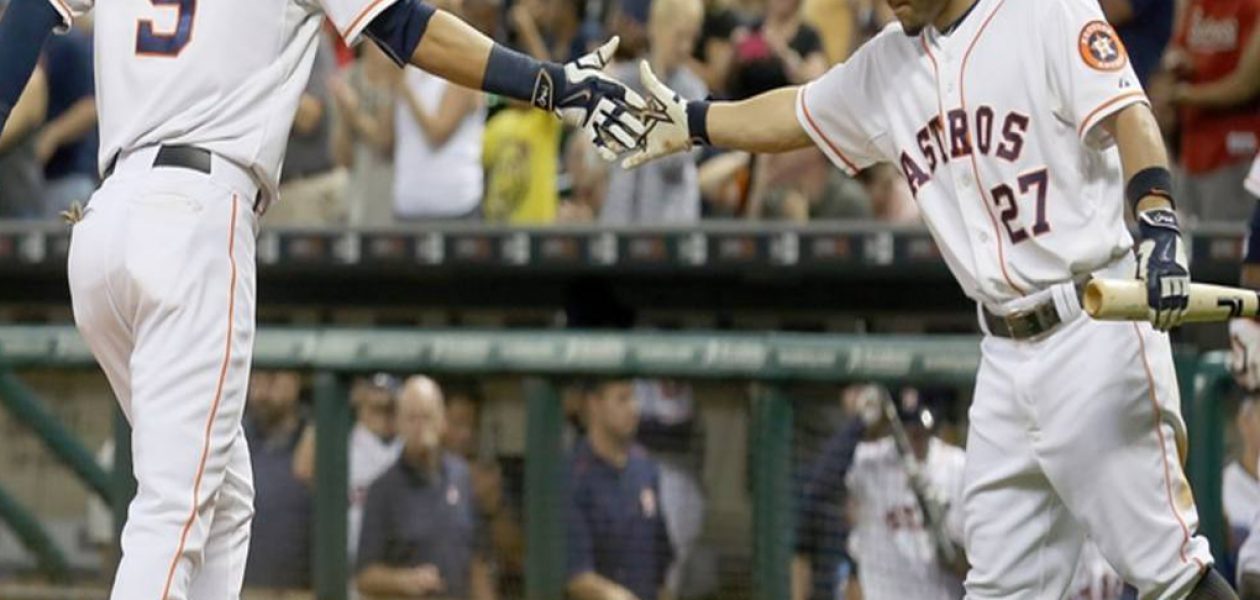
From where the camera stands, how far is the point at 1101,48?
4.71 m

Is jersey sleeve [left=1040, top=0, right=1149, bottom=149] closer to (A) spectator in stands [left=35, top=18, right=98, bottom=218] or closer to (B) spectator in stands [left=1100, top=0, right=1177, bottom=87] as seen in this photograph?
(B) spectator in stands [left=1100, top=0, right=1177, bottom=87]

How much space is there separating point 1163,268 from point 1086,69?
0.47 metres

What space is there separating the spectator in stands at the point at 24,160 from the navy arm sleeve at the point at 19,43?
4.76 metres

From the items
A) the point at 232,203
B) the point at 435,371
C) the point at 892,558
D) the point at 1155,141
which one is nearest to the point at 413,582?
the point at 435,371

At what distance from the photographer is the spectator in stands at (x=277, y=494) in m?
7.76

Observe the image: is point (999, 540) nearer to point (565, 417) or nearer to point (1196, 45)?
point (565, 417)

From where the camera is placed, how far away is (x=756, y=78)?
351 inches

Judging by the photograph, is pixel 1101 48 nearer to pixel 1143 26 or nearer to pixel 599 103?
pixel 599 103

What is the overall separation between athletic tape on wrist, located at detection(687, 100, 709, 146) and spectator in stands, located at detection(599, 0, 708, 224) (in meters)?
3.24

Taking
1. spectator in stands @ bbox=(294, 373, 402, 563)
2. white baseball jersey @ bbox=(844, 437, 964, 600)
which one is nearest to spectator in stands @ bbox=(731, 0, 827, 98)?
spectator in stands @ bbox=(294, 373, 402, 563)

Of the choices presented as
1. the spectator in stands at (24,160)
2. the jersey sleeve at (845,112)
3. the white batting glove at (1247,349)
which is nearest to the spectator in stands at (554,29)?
the spectator in stands at (24,160)

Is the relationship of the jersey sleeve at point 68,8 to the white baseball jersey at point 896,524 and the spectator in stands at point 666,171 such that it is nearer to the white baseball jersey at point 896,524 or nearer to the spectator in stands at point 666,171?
the white baseball jersey at point 896,524

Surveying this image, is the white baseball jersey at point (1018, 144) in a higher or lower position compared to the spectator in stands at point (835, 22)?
lower

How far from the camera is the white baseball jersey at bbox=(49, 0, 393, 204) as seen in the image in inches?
190
